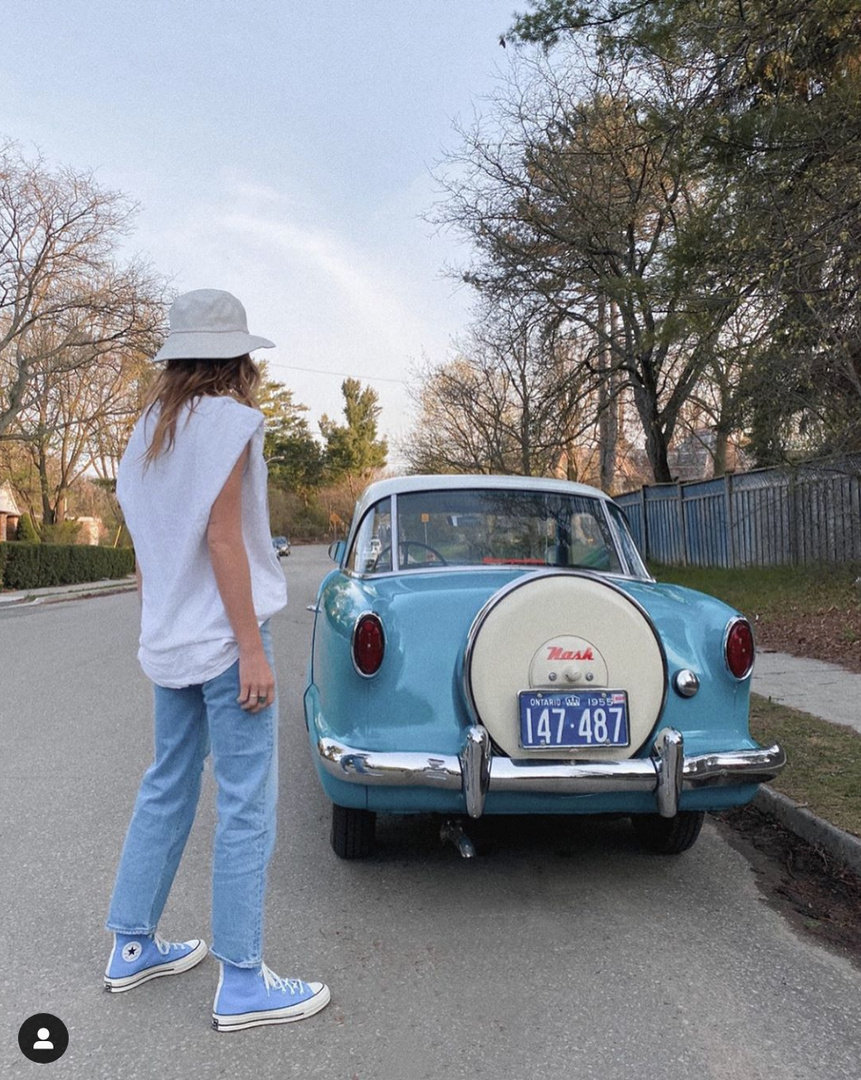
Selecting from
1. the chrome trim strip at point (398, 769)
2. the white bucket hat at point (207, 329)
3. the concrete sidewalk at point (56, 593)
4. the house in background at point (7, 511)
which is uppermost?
the house in background at point (7, 511)

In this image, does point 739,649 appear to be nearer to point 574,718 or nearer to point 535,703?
point 574,718

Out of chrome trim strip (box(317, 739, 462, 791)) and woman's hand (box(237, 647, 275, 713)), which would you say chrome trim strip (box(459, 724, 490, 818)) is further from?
woman's hand (box(237, 647, 275, 713))

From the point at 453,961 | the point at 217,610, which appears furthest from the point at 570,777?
the point at 217,610

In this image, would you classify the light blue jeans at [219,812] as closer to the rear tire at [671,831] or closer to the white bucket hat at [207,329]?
the white bucket hat at [207,329]

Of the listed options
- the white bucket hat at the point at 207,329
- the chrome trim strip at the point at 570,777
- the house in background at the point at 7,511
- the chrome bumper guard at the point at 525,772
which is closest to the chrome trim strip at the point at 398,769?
the chrome bumper guard at the point at 525,772

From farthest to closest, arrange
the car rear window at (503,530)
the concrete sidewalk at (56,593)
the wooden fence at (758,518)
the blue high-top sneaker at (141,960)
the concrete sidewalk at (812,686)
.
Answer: the concrete sidewalk at (56,593) < the wooden fence at (758,518) < the concrete sidewalk at (812,686) < the car rear window at (503,530) < the blue high-top sneaker at (141,960)

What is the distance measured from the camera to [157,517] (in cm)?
263

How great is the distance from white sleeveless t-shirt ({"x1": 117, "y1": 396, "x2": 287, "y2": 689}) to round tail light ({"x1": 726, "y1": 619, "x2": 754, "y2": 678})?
1.93 m

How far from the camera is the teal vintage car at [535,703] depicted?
10.9ft

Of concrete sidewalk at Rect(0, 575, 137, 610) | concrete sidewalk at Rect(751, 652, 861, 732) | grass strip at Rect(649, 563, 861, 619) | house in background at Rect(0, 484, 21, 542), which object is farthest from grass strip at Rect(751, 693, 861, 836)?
house in background at Rect(0, 484, 21, 542)

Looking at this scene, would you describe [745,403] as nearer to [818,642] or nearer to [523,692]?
[818,642]

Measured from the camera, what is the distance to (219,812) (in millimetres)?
2680

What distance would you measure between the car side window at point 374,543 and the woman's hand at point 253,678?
190 cm

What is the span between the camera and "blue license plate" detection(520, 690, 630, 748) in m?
3.33
